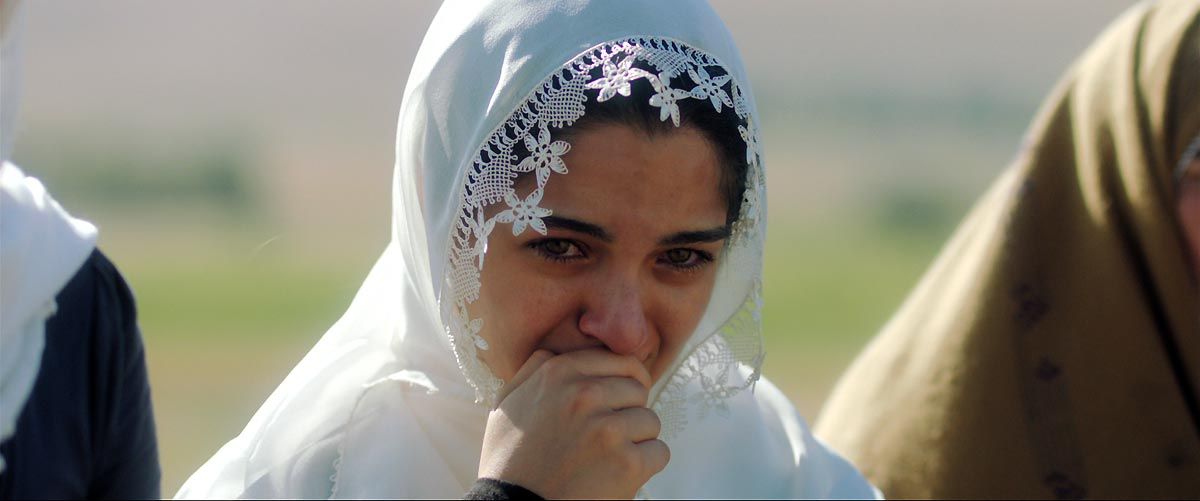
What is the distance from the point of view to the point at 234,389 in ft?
34.2

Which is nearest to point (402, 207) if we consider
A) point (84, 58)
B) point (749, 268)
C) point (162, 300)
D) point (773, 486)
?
point (749, 268)

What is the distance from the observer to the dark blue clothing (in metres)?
2.12

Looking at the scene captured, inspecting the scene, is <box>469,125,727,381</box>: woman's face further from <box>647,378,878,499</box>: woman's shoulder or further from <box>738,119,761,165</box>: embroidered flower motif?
<box>647,378,878,499</box>: woman's shoulder

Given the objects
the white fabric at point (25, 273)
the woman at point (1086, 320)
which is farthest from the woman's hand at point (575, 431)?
the woman at point (1086, 320)

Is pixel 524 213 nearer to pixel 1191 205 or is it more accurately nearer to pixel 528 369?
pixel 528 369

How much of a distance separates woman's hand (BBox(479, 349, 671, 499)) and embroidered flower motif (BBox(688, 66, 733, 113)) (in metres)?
0.43

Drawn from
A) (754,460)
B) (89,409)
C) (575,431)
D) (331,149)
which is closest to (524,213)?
(575,431)

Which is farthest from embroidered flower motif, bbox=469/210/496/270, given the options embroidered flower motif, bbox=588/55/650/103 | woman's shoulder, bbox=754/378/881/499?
woman's shoulder, bbox=754/378/881/499

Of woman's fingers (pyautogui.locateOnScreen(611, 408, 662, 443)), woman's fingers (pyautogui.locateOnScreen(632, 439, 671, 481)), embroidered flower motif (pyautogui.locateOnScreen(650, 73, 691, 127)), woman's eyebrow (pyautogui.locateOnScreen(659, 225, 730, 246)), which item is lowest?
woman's fingers (pyautogui.locateOnScreen(632, 439, 671, 481))

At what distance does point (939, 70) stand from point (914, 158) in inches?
249

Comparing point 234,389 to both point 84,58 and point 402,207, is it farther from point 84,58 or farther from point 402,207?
point 84,58

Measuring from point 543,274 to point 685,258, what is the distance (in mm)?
247

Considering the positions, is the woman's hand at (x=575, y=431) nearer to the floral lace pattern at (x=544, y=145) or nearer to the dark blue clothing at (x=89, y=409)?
the floral lace pattern at (x=544, y=145)

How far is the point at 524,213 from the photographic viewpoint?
2250 mm
